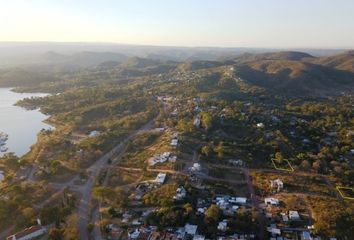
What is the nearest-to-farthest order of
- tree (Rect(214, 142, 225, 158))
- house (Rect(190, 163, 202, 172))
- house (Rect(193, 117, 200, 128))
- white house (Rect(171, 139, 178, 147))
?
house (Rect(190, 163, 202, 172)) → tree (Rect(214, 142, 225, 158)) → white house (Rect(171, 139, 178, 147)) → house (Rect(193, 117, 200, 128))

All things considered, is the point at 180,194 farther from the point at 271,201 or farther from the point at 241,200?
the point at 271,201

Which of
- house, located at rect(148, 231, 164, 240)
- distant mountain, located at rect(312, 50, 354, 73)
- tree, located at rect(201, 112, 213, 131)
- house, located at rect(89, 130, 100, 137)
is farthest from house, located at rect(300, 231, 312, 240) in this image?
distant mountain, located at rect(312, 50, 354, 73)

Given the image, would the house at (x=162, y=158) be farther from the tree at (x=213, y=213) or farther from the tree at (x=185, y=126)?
the tree at (x=213, y=213)

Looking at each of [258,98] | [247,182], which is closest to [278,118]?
[258,98]

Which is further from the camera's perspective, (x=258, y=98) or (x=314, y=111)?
(x=258, y=98)

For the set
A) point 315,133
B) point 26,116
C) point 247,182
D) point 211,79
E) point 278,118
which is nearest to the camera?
point 247,182

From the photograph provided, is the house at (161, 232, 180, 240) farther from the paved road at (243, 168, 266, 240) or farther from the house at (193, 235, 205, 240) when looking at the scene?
the paved road at (243, 168, 266, 240)

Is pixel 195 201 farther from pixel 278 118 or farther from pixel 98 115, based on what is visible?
pixel 98 115
